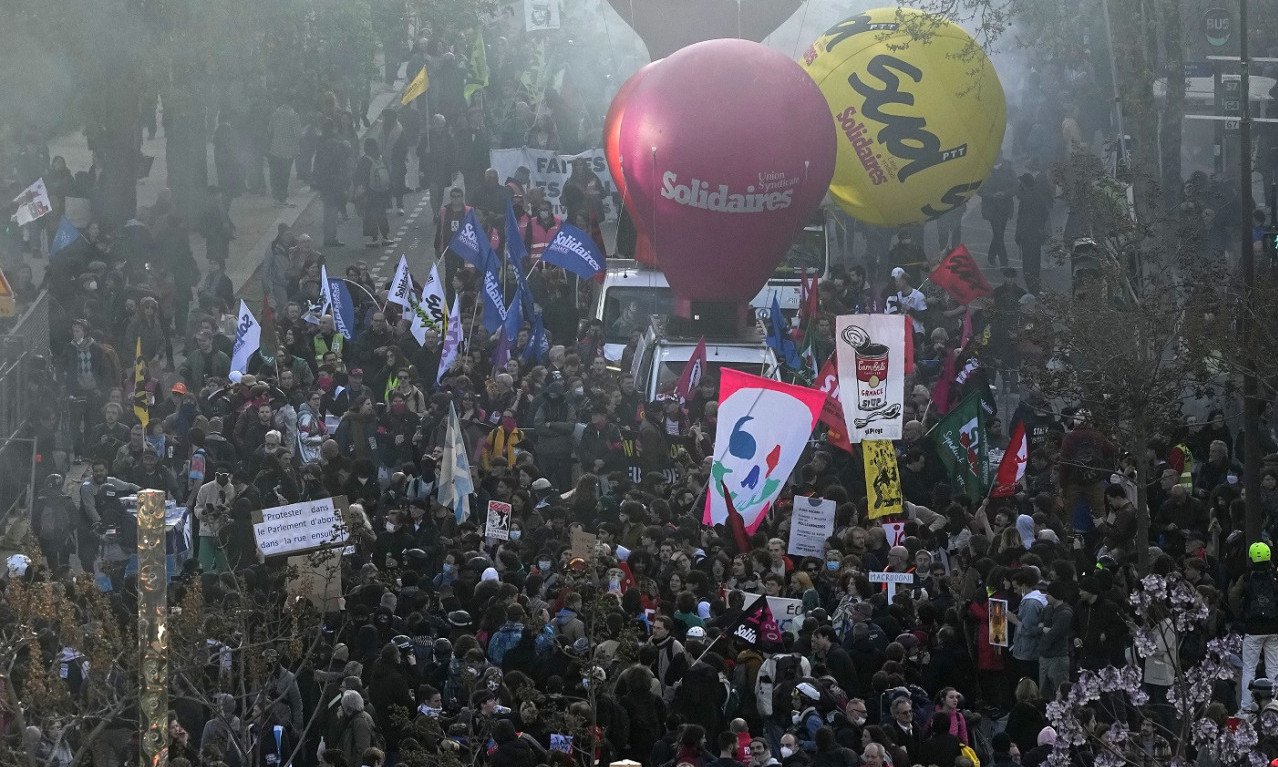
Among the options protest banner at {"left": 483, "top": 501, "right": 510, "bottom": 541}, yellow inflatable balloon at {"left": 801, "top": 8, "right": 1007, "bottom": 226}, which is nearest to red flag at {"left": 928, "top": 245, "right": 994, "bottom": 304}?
yellow inflatable balloon at {"left": 801, "top": 8, "right": 1007, "bottom": 226}

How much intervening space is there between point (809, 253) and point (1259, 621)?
10.8 metres

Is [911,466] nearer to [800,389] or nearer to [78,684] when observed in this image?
[800,389]

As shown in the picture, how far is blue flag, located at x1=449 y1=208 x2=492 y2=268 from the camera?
23.6 meters

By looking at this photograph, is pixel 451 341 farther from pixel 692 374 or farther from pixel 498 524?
pixel 498 524

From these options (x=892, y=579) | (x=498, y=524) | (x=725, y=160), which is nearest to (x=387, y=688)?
(x=498, y=524)

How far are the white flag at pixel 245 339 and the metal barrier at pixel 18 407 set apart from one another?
1.72 metres

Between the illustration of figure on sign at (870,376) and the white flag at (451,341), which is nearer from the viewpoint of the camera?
the illustration of figure on sign at (870,376)

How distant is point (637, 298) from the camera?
23.4 meters

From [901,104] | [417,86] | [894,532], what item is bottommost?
[894,532]

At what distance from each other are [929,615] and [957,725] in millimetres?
1793

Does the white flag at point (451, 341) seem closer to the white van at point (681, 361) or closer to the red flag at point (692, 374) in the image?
the white van at point (681, 361)

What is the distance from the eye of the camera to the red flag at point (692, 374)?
2053cm

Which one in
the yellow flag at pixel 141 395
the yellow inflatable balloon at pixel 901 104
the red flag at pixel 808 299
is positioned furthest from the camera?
the yellow inflatable balloon at pixel 901 104

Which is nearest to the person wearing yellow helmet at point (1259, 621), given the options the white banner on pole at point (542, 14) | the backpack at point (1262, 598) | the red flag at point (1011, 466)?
the backpack at point (1262, 598)
